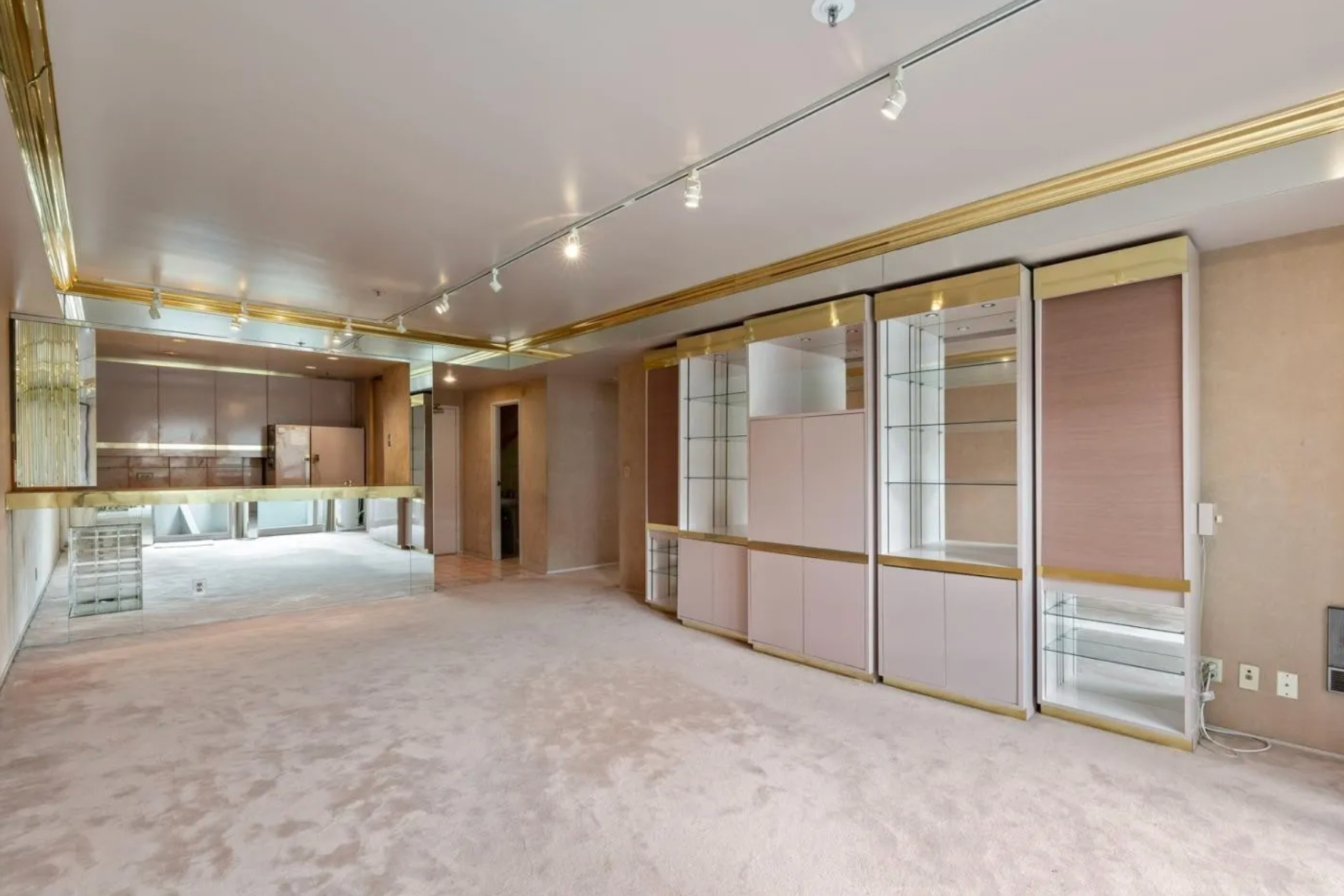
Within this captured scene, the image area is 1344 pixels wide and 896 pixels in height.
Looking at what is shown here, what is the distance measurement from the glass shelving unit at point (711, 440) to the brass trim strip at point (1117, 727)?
257 centimetres

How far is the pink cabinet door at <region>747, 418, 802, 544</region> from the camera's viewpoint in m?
4.35

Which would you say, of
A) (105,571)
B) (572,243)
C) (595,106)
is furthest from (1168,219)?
(105,571)

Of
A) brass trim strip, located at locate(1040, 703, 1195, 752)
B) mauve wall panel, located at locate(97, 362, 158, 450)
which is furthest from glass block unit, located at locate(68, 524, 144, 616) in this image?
brass trim strip, located at locate(1040, 703, 1195, 752)

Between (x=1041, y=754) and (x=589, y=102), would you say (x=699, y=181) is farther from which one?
(x=1041, y=754)

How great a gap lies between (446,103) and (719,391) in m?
3.38

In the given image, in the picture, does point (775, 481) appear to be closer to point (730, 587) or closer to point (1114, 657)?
point (730, 587)

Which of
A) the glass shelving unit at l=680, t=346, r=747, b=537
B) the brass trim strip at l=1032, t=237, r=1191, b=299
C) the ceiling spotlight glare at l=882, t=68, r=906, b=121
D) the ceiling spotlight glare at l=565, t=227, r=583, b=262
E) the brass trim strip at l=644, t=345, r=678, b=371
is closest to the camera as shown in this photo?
the ceiling spotlight glare at l=882, t=68, r=906, b=121

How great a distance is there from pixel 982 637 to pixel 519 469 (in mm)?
5754

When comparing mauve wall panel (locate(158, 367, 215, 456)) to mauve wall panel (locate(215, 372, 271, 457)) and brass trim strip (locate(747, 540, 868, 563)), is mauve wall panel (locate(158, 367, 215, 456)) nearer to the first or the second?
mauve wall panel (locate(215, 372, 271, 457))

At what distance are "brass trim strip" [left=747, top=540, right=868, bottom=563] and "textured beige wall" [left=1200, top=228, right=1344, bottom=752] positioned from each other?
172 centimetres

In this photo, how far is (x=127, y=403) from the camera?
5.60 metres

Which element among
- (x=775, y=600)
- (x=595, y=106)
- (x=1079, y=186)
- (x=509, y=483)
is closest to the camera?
(x=595, y=106)

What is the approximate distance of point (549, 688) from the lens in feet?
12.3

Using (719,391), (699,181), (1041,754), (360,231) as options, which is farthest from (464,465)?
(1041,754)
